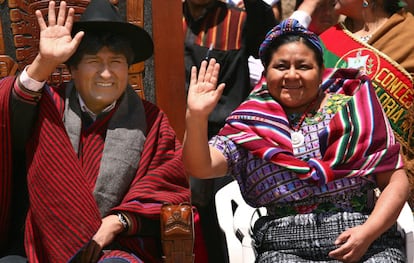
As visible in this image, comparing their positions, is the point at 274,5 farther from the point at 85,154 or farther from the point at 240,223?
the point at 85,154

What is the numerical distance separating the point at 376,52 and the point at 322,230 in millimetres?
1412

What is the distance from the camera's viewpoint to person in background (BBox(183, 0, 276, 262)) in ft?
15.3

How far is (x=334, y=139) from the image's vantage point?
3.54 metres

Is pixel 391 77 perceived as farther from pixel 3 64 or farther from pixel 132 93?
pixel 3 64

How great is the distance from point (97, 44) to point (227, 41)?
1276mm

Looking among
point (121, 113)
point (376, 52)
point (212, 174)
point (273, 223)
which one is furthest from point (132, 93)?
point (376, 52)

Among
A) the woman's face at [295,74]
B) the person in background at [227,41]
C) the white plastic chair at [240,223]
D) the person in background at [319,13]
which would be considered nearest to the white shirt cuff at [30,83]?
the woman's face at [295,74]

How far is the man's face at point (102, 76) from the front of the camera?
3.58 m

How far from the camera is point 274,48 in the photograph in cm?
364

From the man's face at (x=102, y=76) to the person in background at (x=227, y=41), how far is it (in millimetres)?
1077

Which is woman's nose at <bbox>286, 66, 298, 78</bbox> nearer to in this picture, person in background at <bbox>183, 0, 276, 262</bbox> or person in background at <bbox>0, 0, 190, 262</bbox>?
person in background at <bbox>0, 0, 190, 262</bbox>

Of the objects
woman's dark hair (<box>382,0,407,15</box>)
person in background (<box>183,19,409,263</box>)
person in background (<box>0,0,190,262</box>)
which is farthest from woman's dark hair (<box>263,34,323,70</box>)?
woman's dark hair (<box>382,0,407,15</box>)

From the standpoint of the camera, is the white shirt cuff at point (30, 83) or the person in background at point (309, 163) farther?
the person in background at point (309, 163)

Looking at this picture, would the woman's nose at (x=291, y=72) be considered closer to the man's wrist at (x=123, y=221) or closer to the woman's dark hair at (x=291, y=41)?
the woman's dark hair at (x=291, y=41)
